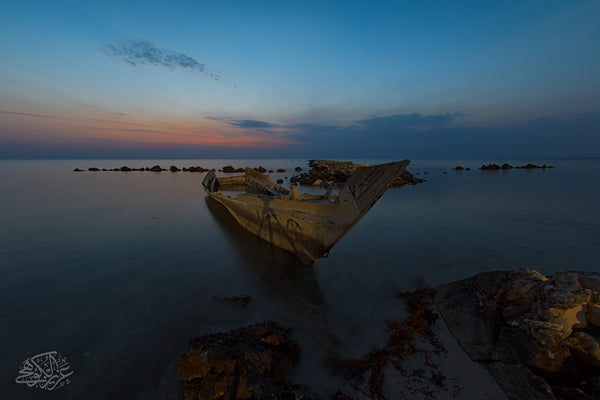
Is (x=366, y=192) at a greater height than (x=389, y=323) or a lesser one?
greater

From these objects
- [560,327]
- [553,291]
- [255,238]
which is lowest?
[255,238]

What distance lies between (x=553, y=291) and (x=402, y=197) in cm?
1871

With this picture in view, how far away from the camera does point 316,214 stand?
7.58 meters

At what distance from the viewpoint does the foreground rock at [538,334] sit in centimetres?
298

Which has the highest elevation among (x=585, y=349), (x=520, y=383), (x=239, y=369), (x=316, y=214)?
(x=316, y=214)

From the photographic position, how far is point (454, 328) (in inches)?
173

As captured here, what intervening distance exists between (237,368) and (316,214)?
512cm

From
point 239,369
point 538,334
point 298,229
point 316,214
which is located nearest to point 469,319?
point 538,334

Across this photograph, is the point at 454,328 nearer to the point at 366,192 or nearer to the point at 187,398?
the point at 366,192

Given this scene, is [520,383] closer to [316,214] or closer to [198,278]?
[316,214]

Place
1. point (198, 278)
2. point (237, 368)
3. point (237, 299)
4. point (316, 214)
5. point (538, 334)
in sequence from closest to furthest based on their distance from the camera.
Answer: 1. point (237, 368)
2. point (538, 334)
3. point (237, 299)
4. point (198, 278)
5. point (316, 214)

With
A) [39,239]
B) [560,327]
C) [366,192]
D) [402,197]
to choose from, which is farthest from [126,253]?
[402,197]

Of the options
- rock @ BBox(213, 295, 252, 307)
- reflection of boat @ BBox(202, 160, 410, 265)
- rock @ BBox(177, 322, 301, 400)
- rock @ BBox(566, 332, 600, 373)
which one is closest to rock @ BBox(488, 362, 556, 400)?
rock @ BBox(566, 332, 600, 373)

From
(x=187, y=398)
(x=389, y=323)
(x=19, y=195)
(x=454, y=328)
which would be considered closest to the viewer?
(x=187, y=398)
